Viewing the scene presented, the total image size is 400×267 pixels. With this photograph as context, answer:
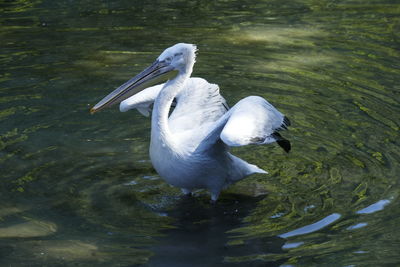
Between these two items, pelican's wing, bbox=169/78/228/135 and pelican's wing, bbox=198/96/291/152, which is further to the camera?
pelican's wing, bbox=169/78/228/135

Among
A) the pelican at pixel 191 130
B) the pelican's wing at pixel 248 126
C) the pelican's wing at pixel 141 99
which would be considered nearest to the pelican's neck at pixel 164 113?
the pelican at pixel 191 130

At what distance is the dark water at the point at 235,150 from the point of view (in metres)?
4.22

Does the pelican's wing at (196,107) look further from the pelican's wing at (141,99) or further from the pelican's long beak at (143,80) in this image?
the pelican's long beak at (143,80)

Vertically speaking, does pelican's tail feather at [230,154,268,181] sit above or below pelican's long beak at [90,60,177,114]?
below

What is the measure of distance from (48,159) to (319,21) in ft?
14.2

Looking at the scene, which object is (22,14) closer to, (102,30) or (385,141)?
(102,30)

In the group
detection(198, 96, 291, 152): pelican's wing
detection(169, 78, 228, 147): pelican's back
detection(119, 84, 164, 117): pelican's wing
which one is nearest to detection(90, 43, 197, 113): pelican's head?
detection(119, 84, 164, 117): pelican's wing

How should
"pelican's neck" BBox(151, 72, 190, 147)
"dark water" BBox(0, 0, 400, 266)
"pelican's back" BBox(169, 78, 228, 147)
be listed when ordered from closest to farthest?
"dark water" BBox(0, 0, 400, 266) → "pelican's neck" BBox(151, 72, 190, 147) → "pelican's back" BBox(169, 78, 228, 147)

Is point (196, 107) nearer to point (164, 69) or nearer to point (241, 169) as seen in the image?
point (164, 69)

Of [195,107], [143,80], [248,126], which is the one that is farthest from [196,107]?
[248,126]

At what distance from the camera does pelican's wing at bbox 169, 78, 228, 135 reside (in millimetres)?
5137

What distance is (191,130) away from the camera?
488cm

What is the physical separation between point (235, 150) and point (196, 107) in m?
0.58

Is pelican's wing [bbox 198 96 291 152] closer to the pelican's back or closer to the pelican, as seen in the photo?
the pelican
